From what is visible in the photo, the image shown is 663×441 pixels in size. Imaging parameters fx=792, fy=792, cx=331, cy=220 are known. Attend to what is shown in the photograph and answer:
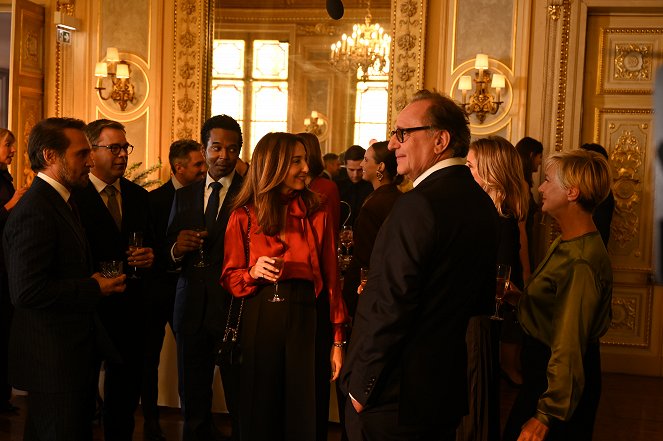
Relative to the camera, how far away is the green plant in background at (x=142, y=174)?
24.3 feet

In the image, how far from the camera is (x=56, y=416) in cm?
307

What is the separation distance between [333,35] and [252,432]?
490 centimetres

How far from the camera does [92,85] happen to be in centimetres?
795

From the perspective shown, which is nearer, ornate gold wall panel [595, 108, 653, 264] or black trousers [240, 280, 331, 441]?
black trousers [240, 280, 331, 441]

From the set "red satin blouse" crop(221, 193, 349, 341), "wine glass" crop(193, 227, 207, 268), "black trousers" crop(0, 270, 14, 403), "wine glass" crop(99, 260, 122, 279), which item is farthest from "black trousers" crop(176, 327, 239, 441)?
"black trousers" crop(0, 270, 14, 403)

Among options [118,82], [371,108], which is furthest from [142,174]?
[371,108]

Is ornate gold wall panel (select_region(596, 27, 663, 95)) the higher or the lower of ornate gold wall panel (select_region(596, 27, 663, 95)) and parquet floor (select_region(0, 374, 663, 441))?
the higher

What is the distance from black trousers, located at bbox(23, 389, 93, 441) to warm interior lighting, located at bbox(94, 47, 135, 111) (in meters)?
5.11

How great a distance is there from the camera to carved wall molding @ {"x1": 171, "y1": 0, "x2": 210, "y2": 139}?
7684 millimetres

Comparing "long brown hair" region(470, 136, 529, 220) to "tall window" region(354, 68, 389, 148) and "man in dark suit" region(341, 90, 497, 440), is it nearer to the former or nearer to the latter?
"man in dark suit" region(341, 90, 497, 440)

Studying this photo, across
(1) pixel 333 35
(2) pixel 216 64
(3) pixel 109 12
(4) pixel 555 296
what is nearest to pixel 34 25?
(3) pixel 109 12

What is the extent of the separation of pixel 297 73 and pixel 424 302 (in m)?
5.53

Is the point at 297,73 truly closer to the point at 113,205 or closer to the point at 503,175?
the point at 113,205

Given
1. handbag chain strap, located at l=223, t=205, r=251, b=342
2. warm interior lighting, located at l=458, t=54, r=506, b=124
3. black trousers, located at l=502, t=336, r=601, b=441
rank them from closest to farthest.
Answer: black trousers, located at l=502, t=336, r=601, b=441 < handbag chain strap, located at l=223, t=205, r=251, b=342 < warm interior lighting, located at l=458, t=54, r=506, b=124
